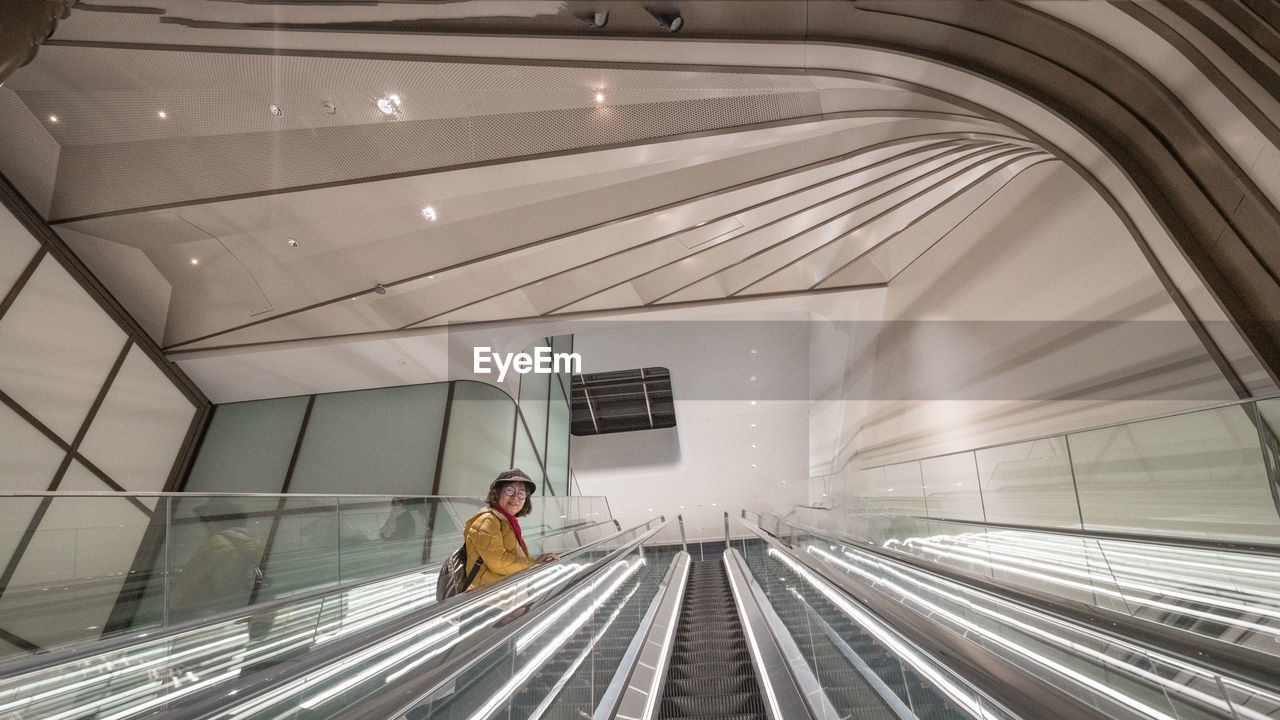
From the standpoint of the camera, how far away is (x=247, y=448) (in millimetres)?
10602

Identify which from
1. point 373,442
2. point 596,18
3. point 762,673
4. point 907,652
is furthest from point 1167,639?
point 373,442

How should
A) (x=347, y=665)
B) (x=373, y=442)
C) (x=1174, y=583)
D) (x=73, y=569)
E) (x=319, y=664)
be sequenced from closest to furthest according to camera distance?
1. (x=319, y=664)
2. (x=347, y=665)
3. (x=1174, y=583)
4. (x=73, y=569)
5. (x=373, y=442)

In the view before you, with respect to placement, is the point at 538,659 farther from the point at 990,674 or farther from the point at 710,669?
the point at 710,669

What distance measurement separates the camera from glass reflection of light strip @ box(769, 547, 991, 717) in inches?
63.0

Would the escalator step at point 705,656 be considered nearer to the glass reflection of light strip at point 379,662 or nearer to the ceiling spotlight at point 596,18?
the glass reflection of light strip at point 379,662

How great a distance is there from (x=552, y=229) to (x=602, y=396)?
12.8 m

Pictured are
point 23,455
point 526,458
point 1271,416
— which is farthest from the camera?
point 526,458

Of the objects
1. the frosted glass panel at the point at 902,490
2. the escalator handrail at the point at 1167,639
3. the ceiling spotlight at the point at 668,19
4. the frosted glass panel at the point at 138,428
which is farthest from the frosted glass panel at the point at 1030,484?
the frosted glass panel at the point at 138,428

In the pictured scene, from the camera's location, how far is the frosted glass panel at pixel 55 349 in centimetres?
697

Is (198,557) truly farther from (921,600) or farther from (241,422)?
(241,422)

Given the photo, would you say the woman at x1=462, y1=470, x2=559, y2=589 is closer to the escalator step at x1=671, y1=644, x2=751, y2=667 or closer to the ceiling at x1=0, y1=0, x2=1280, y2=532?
the escalator step at x1=671, y1=644, x2=751, y2=667

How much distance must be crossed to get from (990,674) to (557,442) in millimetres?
14028

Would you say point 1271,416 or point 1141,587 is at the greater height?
point 1271,416

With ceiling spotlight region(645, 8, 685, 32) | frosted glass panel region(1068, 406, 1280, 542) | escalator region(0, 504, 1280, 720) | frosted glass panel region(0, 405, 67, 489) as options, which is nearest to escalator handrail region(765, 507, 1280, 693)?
escalator region(0, 504, 1280, 720)
